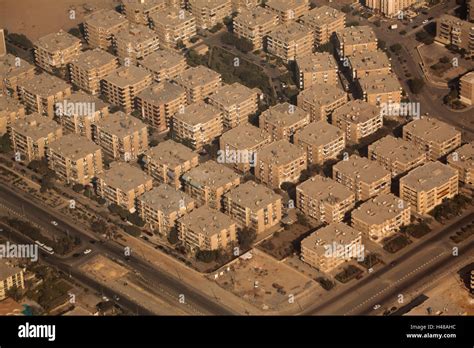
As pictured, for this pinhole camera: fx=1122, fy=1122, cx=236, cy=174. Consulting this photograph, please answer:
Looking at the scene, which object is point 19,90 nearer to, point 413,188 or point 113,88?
point 113,88

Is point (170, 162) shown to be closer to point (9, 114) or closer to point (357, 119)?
point (357, 119)

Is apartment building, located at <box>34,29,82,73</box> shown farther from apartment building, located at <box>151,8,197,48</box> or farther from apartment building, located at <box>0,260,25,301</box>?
apartment building, located at <box>0,260,25,301</box>

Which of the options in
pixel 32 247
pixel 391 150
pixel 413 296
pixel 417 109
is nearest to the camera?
pixel 413 296

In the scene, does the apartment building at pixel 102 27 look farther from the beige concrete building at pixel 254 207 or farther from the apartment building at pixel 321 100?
the beige concrete building at pixel 254 207

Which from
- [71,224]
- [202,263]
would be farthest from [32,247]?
[202,263]

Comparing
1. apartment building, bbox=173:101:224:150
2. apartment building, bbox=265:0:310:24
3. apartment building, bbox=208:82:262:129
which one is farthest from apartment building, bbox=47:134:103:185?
apartment building, bbox=265:0:310:24

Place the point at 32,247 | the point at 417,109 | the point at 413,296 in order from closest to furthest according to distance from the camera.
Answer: the point at 413,296
the point at 32,247
the point at 417,109
